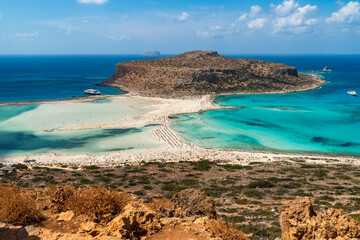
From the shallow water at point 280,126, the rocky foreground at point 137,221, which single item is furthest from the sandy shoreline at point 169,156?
the rocky foreground at point 137,221

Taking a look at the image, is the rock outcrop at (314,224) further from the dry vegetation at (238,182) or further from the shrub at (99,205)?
the shrub at (99,205)

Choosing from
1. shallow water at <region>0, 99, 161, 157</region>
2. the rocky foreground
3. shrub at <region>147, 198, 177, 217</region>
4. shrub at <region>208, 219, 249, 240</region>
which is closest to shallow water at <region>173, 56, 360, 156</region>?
shallow water at <region>0, 99, 161, 157</region>

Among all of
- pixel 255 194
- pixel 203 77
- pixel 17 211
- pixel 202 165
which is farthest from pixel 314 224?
pixel 203 77

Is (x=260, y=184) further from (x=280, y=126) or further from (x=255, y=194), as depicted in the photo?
(x=280, y=126)

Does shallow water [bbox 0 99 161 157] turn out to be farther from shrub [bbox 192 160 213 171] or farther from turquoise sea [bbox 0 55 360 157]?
shrub [bbox 192 160 213 171]

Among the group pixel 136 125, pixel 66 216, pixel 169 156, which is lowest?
pixel 169 156
